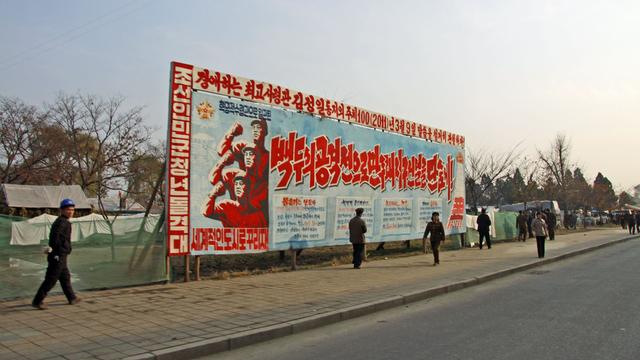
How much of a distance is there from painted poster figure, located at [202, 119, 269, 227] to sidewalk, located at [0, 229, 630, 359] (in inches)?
61.8

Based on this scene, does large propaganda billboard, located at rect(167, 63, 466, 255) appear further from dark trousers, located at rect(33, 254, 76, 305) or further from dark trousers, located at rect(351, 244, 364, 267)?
dark trousers, located at rect(33, 254, 76, 305)

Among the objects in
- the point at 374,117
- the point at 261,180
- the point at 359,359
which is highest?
the point at 374,117

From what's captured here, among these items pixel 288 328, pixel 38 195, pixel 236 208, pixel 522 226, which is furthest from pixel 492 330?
pixel 38 195

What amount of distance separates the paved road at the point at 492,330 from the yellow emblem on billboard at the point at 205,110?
244 inches

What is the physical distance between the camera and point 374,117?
704 inches

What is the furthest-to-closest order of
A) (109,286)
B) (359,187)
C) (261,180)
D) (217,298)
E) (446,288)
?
(359,187) < (261,180) < (446,288) < (109,286) < (217,298)

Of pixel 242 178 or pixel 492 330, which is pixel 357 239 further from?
pixel 492 330

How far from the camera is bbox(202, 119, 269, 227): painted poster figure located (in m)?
12.2

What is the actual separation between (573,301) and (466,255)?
986cm

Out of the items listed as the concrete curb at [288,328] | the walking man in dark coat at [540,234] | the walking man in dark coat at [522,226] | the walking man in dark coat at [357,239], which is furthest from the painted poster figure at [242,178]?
the walking man in dark coat at [522,226]

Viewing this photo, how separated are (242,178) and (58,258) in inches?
212

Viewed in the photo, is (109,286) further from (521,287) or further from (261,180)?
(521,287)

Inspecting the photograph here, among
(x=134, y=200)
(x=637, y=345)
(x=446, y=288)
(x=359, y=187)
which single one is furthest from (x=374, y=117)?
(x=134, y=200)

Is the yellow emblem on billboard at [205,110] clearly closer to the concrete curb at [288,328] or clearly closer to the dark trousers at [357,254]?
the dark trousers at [357,254]
